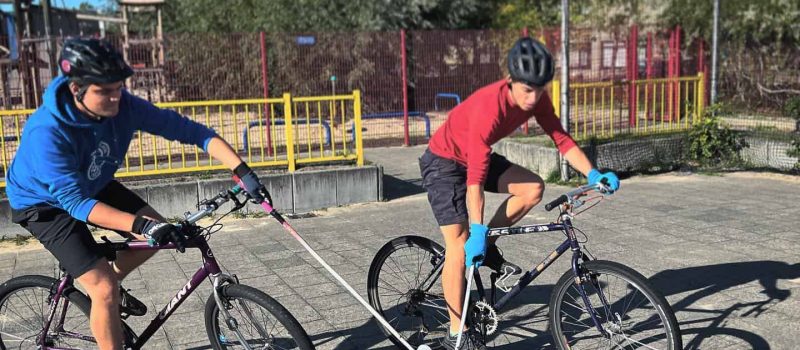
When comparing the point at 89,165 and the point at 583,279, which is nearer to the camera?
the point at 89,165

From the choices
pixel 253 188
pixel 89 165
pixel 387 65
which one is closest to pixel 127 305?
pixel 89 165

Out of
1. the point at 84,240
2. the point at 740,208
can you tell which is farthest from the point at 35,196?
the point at 740,208

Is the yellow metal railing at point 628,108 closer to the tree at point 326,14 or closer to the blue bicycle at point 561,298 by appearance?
the blue bicycle at point 561,298

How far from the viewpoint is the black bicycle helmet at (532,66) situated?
3.41m

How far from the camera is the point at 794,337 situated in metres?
4.27

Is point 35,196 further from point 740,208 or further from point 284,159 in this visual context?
point 740,208

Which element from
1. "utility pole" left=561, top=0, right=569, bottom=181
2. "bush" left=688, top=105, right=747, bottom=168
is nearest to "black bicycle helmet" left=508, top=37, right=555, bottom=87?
"utility pole" left=561, top=0, right=569, bottom=181

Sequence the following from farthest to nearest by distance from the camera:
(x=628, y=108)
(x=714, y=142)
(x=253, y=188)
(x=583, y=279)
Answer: (x=628, y=108)
(x=714, y=142)
(x=583, y=279)
(x=253, y=188)

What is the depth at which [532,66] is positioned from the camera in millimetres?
3412

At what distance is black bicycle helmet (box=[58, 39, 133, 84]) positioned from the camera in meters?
3.12

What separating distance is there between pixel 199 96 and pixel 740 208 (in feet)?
29.9

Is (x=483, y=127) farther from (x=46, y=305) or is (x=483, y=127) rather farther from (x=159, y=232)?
(x=46, y=305)

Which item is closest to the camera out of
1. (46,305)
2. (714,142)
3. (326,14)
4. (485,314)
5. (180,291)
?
(180,291)

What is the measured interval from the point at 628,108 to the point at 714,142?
1.95 meters
